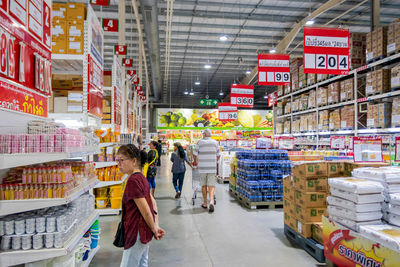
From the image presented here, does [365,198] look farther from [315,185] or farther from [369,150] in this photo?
[369,150]

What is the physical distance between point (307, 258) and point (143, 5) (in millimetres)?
8684

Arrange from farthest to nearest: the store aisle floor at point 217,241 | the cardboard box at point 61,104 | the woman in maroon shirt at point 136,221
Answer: the cardboard box at point 61,104 < the store aisle floor at point 217,241 < the woman in maroon shirt at point 136,221

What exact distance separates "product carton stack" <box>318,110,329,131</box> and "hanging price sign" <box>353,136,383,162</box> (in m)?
5.92

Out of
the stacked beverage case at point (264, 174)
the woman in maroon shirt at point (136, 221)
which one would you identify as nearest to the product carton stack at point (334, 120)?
the stacked beverage case at point (264, 174)

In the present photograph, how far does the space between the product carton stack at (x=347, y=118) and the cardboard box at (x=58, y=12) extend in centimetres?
779

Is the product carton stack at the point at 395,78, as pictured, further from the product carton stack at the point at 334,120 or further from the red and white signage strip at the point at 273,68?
the red and white signage strip at the point at 273,68

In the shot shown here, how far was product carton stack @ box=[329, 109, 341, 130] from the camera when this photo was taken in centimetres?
903

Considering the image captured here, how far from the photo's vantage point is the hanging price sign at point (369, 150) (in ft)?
13.0

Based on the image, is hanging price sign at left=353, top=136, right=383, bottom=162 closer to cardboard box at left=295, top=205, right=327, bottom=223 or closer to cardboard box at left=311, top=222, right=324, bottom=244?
cardboard box at left=295, top=205, right=327, bottom=223

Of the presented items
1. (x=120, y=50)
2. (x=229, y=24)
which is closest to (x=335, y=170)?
(x=120, y=50)

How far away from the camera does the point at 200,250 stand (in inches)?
162

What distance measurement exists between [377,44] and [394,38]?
1.75 ft

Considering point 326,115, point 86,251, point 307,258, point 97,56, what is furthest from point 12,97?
point 326,115

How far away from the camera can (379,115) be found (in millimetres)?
7281
